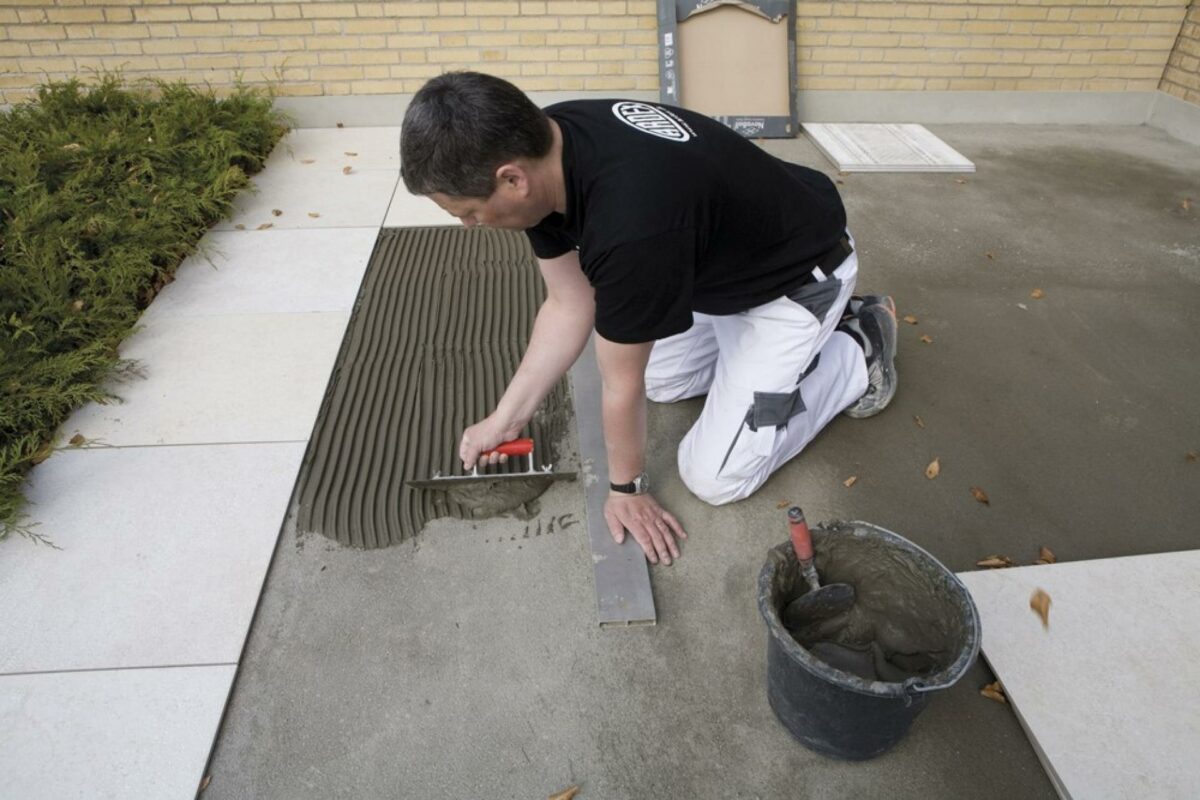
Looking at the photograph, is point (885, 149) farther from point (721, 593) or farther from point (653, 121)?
point (721, 593)

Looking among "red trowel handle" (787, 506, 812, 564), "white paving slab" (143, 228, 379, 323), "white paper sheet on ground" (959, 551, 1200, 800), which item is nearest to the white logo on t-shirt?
"red trowel handle" (787, 506, 812, 564)

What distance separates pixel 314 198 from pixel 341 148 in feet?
2.69

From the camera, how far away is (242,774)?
1608 mm

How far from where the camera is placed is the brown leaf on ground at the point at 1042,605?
1876 millimetres

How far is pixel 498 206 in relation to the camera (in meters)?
1.52

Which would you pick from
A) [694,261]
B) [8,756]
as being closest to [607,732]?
[694,261]

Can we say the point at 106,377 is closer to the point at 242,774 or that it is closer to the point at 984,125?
the point at 242,774

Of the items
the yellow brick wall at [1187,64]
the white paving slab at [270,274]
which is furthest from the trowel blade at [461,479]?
the yellow brick wall at [1187,64]

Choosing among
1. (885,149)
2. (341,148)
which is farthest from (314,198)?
(885,149)

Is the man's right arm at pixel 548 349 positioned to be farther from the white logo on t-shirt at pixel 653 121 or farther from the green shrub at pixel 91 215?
the green shrub at pixel 91 215

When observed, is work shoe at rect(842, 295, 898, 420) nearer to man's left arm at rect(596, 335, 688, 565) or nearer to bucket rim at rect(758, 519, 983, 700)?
man's left arm at rect(596, 335, 688, 565)

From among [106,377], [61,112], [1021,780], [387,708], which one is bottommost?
[1021,780]

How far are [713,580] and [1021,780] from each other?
0.81 metres

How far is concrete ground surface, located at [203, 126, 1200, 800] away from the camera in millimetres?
1628
